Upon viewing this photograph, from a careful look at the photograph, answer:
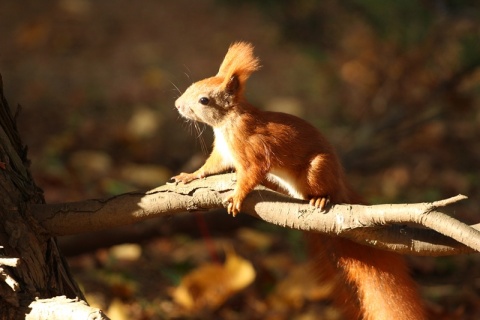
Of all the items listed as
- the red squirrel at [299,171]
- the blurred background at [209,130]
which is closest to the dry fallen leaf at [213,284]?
the blurred background at [209,130]

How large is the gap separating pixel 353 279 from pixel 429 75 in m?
2.05

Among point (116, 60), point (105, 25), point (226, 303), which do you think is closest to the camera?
point (226, 303)

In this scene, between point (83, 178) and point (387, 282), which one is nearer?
point (387, 282)

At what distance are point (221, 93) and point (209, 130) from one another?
2147mm

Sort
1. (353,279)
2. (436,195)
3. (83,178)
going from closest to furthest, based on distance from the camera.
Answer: (353,279) < (436,195) < (83,178)

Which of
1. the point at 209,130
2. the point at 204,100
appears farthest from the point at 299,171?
the point at 209,130

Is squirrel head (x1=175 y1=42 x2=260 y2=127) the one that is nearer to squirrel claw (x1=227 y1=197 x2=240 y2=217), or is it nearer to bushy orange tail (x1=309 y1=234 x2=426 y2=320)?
squirrel claw (x1=227 y1=197 x2=240 y2=217)

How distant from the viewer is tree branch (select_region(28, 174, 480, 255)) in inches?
61.8

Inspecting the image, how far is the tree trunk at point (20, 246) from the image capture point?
161 cm

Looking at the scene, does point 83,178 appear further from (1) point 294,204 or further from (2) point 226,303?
(1) point 294,204

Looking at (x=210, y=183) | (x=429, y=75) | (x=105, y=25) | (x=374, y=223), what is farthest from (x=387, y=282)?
(x=105, y=25)

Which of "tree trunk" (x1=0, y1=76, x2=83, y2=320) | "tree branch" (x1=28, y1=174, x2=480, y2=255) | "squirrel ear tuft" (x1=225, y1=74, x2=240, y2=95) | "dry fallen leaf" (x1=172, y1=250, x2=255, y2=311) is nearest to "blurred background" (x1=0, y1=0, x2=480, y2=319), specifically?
"dry fallen leaf" (x1=172, y1=250, x2=255, y2=311)

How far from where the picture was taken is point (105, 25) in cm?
523

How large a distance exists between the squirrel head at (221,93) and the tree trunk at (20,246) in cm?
47
